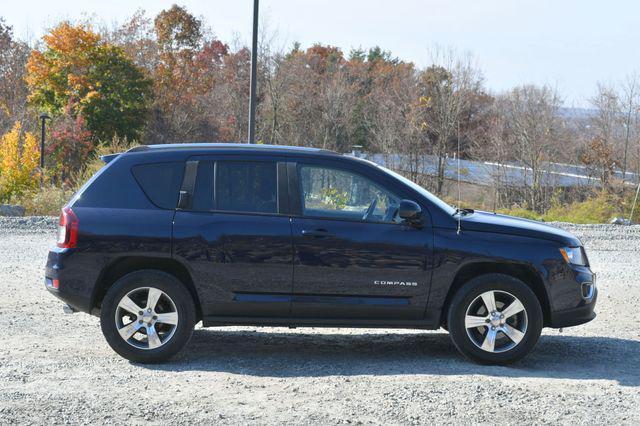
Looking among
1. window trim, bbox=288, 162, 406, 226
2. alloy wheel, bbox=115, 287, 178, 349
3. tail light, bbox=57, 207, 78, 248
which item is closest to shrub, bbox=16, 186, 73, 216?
tail light, bbox=57, 207, 78, 248

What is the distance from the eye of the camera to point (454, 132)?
49.0 metres

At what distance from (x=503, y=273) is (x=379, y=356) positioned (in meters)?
1.30

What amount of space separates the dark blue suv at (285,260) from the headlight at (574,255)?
0.6 inches

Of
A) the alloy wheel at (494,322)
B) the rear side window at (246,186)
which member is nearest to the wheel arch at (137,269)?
the rear side window at (246,186)

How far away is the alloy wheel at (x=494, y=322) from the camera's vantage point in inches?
279

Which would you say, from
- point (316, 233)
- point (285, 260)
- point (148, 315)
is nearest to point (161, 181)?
point (148, 315)

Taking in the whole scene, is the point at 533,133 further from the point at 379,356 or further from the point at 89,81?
the point at 379,356

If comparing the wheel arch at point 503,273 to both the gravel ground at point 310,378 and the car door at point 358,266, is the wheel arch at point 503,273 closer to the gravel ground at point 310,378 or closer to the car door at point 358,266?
the car door at point 358,266

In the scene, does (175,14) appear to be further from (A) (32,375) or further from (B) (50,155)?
(A) (32,375)

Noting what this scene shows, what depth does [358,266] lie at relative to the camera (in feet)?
23.1

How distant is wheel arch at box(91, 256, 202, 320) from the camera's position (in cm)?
709

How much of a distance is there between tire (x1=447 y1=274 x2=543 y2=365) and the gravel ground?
16 centimetres

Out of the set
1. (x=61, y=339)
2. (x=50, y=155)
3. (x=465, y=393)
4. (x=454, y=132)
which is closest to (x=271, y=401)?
(x=465, y=393)

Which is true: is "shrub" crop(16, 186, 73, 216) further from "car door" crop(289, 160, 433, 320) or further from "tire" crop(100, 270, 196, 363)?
"car door" crop(289, 160, 433, 320)
